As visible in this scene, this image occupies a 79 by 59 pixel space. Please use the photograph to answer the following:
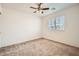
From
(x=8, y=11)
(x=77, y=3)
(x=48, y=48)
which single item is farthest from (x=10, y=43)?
(x=77, y=3)

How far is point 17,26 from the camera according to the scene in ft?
5.44

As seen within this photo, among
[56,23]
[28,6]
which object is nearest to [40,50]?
[56,23]

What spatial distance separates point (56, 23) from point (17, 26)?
68cm

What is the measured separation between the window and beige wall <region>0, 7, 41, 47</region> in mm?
208

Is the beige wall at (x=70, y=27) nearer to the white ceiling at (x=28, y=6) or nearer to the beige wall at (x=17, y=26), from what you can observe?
the white ceiling at (x=28, y=6)

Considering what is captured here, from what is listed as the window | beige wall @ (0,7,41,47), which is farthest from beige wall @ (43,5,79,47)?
beige wall @ (0,7,41,47)

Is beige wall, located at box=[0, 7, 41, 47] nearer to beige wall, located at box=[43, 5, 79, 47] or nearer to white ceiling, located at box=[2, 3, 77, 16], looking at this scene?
white ceiling, located at box=[2, 3, 77, 16]

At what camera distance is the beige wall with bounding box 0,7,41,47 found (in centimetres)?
158

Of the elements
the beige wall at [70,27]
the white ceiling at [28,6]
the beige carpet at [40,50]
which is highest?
the white ceiling at [28,6]

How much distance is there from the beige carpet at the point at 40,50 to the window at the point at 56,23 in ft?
0.92

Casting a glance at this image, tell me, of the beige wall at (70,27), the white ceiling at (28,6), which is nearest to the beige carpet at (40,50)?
the beige wall at (70,27)

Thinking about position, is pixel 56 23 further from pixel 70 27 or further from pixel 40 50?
pixel 40 50

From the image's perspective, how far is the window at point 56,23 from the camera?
5.48ft

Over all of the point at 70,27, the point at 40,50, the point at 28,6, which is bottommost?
the point at 40,50
